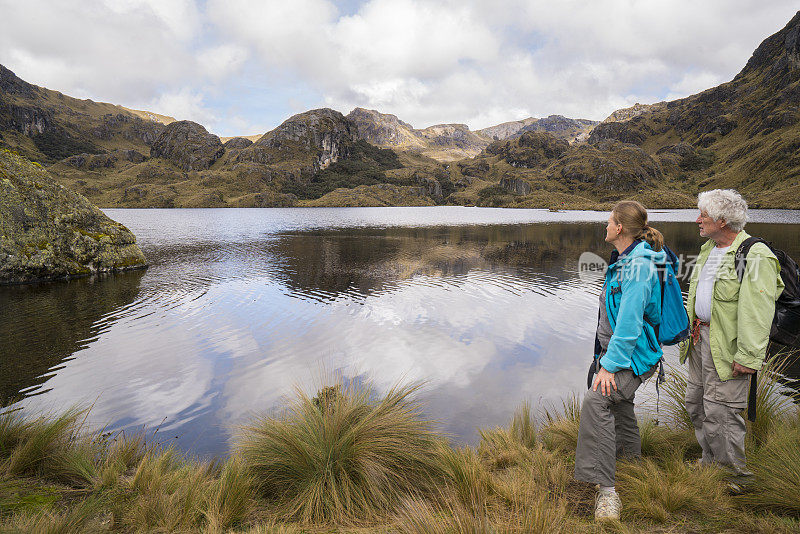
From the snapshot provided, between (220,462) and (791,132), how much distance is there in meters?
241

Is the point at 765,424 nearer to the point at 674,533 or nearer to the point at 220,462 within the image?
the point at 674,533

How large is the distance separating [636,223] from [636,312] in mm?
827

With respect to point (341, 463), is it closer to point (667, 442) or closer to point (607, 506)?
point (607, 506)

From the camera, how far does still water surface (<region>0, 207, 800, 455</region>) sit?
7020 millimetres

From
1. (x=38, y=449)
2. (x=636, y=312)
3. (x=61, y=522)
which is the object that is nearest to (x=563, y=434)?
(x=636, y=312)

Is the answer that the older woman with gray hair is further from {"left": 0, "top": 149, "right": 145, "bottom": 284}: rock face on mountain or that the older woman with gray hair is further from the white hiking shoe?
{"left": 0, "top": 149, "right": 145, "bottom": 284}: rock face on mountain

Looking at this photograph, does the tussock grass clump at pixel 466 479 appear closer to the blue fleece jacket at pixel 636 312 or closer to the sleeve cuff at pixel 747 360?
the blue fleece jacket at pixel 636 312

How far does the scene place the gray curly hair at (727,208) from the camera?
3.53m

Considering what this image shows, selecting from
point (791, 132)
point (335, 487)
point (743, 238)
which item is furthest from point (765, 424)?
point (791, 132)

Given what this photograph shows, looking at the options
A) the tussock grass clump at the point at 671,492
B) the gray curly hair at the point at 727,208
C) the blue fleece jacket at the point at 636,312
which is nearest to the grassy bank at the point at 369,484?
the tussock grass clump at the point at 671,492

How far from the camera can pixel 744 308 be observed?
3.36 metres

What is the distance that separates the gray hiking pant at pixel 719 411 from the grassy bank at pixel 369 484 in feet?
0.59

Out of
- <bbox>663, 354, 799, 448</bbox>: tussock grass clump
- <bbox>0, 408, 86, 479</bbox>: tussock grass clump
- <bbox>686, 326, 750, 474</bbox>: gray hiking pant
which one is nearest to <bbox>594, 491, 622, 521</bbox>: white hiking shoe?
<bbox>686, 326, 750, 474</bbox>: gray hiking pant

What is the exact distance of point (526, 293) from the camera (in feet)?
53.6
